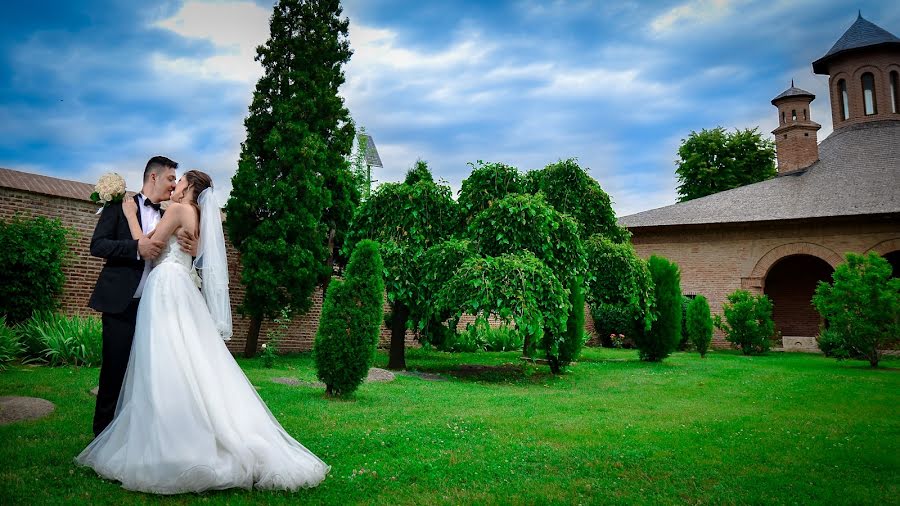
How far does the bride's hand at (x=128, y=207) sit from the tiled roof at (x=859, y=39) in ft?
112

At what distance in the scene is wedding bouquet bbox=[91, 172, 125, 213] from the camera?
4697 millimetres

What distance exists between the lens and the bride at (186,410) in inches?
150

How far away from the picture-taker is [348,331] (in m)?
8.40

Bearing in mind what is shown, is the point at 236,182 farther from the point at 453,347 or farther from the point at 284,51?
the point at 453,347

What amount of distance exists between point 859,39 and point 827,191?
415 inches

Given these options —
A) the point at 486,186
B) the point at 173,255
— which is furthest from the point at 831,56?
the point at 173,255

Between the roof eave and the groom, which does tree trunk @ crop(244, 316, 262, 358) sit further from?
the roof eave

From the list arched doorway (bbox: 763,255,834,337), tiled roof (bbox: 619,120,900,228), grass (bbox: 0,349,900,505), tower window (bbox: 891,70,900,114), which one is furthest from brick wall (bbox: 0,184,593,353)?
tower window (bbox: 891,70,900,114)

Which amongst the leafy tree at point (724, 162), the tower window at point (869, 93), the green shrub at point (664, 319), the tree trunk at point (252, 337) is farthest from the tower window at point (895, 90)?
the tree trunk at point (252, 337)

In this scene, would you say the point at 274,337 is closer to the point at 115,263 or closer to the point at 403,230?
the point at 403,230

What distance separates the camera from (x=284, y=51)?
47.8 feet

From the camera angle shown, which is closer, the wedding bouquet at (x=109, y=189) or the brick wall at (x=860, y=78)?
the wedding bouquet at (x=109, y=189)

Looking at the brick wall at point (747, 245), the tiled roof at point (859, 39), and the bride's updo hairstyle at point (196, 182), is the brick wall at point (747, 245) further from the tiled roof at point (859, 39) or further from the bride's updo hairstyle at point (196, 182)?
the bride's updo hairstyle at point (196, 182)

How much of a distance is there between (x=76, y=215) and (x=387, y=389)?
716 cm
